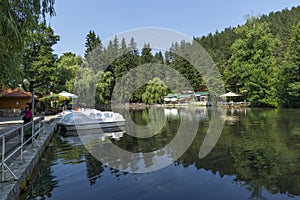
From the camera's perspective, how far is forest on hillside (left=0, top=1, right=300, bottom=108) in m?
8.44

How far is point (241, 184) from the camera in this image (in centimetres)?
610

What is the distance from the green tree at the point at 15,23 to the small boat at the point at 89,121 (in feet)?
28.0

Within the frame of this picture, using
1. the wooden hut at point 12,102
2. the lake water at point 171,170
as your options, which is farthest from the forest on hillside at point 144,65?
the lake water at point 171,170

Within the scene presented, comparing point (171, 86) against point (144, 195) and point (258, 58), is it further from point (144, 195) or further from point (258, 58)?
point (144, 195)

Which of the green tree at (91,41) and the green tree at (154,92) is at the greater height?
the green tree at (91,41)

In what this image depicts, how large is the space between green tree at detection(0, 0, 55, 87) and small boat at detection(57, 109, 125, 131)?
8.54 metres

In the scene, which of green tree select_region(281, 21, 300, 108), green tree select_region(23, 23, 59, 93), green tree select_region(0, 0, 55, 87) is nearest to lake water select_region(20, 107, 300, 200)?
green tree select_region(0, 0, 55, 87)

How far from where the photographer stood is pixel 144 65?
63.1 m

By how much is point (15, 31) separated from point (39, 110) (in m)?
22.8

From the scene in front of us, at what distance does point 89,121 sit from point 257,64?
3499cm

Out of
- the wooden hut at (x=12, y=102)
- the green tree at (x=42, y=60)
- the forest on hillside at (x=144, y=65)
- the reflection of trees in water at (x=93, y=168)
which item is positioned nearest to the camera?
the reflection of trees in water at (x=93, y=168)

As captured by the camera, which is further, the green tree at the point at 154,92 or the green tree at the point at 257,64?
the green tree at the point at 154,92

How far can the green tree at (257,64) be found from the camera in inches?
1593

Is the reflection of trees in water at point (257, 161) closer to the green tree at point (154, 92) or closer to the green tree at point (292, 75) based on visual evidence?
the green tree at point (292, 75)
